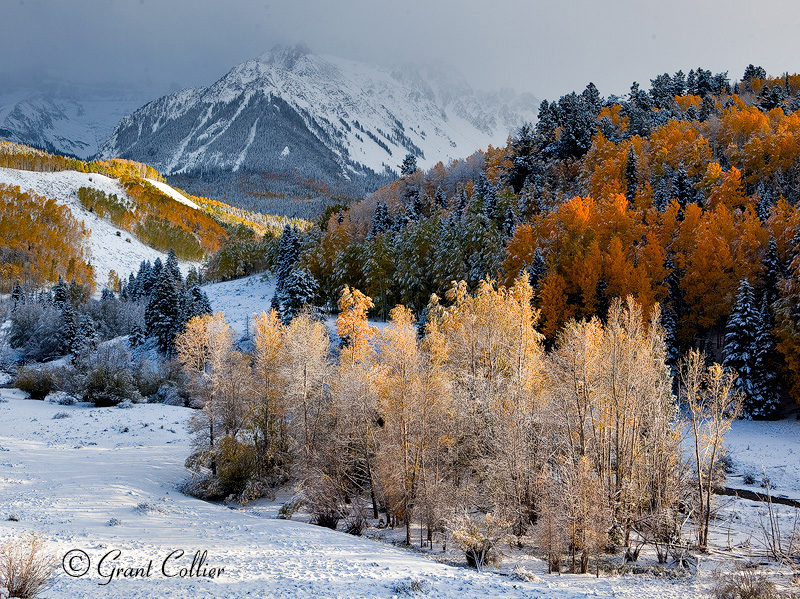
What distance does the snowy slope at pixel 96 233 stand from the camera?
533ft

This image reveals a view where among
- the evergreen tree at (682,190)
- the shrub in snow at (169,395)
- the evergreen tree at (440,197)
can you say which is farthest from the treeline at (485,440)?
the evergreen tree at (440,197)

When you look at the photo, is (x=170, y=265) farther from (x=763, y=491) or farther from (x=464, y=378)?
(x=763, y=491)

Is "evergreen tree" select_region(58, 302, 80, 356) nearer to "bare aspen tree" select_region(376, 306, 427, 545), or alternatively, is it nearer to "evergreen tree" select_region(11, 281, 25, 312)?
"evergreen tree" select_region(11, 281, 25, 312)

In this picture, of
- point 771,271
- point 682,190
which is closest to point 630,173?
point 682,190

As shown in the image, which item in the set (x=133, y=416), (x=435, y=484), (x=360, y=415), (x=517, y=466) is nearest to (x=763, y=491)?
(x=517, y=466)

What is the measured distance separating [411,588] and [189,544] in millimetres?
8292

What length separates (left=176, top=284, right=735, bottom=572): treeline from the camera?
19266 millimetres

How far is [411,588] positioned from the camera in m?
12.9

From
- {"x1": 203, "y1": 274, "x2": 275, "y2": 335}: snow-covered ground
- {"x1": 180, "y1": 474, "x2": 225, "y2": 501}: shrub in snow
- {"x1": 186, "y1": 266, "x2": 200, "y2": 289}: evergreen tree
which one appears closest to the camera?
{"x1": 180, "y1": 474, "x2": 225, "y2": 501}: shrub in snow

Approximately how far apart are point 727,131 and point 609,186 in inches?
724
